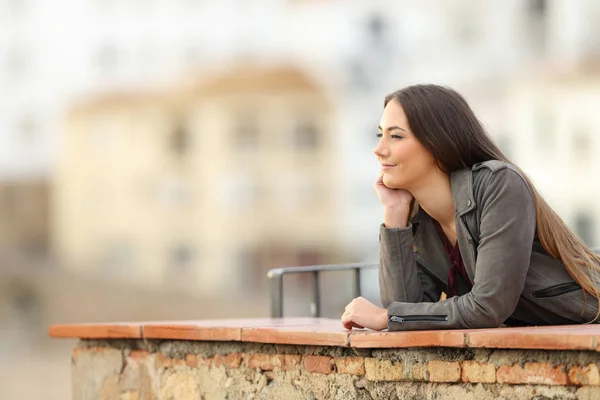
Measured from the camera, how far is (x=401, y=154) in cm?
443

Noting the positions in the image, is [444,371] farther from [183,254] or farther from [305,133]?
[183,254]

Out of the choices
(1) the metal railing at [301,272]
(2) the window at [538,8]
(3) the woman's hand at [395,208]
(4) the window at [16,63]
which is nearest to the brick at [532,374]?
(3) the woman's hand at [395,208]

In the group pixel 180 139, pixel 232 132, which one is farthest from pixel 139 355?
pixel 180 139

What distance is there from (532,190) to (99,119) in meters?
51.0

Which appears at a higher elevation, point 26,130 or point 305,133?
point 26,130

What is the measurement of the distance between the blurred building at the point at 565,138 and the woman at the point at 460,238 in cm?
3843

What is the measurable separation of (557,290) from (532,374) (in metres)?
0.68

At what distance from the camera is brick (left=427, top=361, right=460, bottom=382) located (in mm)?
3920

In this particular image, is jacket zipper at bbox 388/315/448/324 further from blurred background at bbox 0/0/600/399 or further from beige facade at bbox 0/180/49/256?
beige facade at bbox 0/180/49/256

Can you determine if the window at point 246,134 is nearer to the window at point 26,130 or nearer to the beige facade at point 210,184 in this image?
the beige facade at point 210,184

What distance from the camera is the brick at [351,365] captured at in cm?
424

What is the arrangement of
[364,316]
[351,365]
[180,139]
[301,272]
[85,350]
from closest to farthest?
[351,365] → [364,316] → [85,350] → [301,272] → [180,139]

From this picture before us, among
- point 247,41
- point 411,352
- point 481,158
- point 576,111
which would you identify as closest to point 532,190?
point 481,158

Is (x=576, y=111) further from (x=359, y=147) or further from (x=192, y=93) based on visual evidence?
(x=192, y=93)
